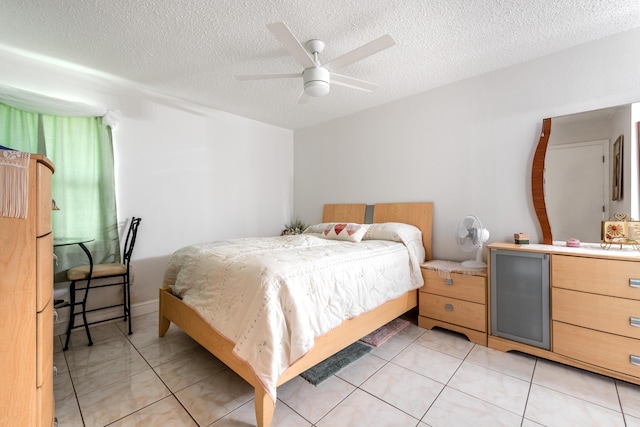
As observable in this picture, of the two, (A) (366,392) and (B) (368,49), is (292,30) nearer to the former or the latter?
(B) (368,49)

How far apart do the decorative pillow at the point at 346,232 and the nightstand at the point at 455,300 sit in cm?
71

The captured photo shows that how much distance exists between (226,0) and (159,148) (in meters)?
2.08

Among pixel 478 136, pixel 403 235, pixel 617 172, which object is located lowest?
pixel 403 235

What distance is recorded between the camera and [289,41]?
1.78m

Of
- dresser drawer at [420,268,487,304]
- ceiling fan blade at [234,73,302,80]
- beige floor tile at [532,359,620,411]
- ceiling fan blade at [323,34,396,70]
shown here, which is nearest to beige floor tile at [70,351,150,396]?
ceiling fan blade at [234,73,302,80]

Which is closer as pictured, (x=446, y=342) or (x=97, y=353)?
(x=97, y=353)

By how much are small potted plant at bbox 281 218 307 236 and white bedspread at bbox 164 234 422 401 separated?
173 cm

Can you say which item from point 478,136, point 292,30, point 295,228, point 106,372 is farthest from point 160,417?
point 478,136

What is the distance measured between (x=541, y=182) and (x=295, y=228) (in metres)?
3.10

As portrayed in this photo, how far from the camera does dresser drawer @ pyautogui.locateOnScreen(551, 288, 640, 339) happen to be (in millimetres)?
1732

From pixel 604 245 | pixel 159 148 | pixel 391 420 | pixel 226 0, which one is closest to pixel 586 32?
pixel 604 245

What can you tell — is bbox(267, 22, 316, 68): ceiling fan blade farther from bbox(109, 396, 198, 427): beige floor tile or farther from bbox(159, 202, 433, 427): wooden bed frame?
bbox(109, 396, 198, 427): beige floor tile

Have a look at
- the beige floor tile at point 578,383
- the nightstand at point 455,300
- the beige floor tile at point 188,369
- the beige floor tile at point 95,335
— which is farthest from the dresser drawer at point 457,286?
the beige floor tile at point 95,335

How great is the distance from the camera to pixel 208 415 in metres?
1.53
